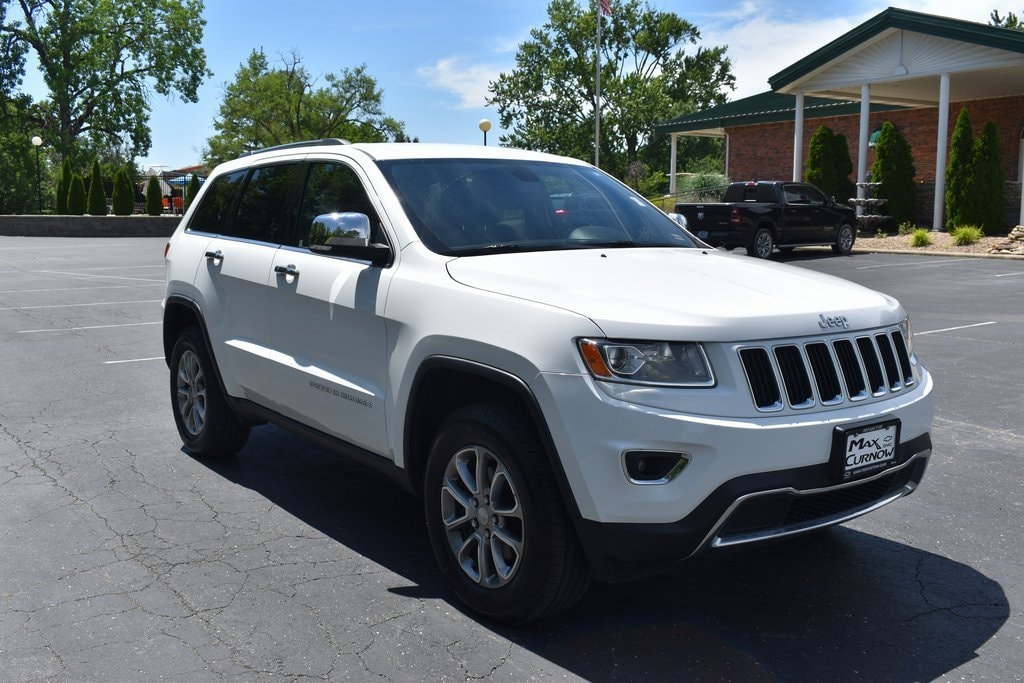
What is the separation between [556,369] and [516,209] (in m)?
1.49

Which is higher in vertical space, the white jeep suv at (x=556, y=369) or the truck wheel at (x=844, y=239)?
the white jeep suv at (x=556, y=369)

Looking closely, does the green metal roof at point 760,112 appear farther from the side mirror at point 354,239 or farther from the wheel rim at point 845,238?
the side mirror at point 354,239

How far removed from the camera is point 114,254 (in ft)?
90.5

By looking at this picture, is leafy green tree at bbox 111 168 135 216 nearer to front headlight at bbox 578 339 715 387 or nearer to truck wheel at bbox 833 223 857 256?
truck wheel at bbox 833 223 857 256

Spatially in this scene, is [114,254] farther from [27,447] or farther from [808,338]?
[808,338]

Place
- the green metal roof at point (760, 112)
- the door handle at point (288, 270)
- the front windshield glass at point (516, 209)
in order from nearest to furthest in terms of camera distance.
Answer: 1. the front windshield glass at point (516, 209)
2. the door handle at point (288, 270)
3. the green metal roof at point (760, 112)

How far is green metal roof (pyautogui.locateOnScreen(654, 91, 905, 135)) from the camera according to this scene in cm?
3575

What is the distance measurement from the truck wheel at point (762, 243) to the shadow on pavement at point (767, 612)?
58.8 feet

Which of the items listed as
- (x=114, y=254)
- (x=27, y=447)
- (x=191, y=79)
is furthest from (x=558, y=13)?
(x=27, y=447)

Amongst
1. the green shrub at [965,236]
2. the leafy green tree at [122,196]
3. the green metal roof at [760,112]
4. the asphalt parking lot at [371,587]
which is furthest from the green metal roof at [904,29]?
the leafy green tree at [122,196]

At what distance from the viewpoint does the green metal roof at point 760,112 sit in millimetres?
35750

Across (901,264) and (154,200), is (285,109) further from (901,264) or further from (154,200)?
(901,264)

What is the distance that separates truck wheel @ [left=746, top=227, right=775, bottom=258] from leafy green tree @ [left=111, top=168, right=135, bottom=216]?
2857cm

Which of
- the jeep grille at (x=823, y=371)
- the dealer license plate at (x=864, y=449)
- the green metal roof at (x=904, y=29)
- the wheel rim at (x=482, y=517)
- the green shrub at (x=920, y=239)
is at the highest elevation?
A: the green metal roof at (x=904, y=29)
